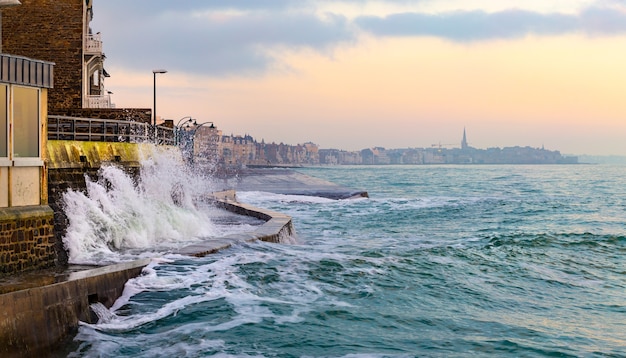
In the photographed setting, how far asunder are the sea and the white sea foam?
0.04 meters

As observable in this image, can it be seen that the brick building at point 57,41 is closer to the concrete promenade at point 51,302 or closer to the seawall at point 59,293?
the seawall at point 59,293

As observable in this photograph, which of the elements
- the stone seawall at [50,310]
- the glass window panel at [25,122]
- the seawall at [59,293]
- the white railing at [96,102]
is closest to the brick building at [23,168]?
the glass window panel at [25,122]

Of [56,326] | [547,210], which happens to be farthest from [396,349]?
[547,210]

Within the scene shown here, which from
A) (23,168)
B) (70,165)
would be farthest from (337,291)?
(70,165)

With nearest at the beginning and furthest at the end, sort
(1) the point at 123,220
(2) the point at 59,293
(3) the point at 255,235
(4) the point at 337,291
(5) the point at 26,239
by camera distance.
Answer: (2) the point at 59,293 → (5) the point at 26,239 → (4) the point at 337,291 → (1) the point at 123,220 → (3) the point at 255,235

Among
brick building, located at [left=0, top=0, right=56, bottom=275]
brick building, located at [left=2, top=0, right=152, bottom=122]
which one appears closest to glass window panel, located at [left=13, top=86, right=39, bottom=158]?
brick building, located at [left=0, top=0, right=56, bottom=275]

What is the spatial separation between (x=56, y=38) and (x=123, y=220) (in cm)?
1421

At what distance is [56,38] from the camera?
89.0ft

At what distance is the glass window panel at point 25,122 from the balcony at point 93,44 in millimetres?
22262

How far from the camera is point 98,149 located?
17203mm

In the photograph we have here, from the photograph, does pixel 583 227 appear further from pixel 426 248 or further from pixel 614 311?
pixel 614 311

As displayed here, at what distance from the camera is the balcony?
33031 mm

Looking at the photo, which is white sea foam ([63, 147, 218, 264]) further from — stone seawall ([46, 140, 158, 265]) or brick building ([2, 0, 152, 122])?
brick building ([2, 0, 152, 122])

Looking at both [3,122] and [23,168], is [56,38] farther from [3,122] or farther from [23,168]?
[3,122]
